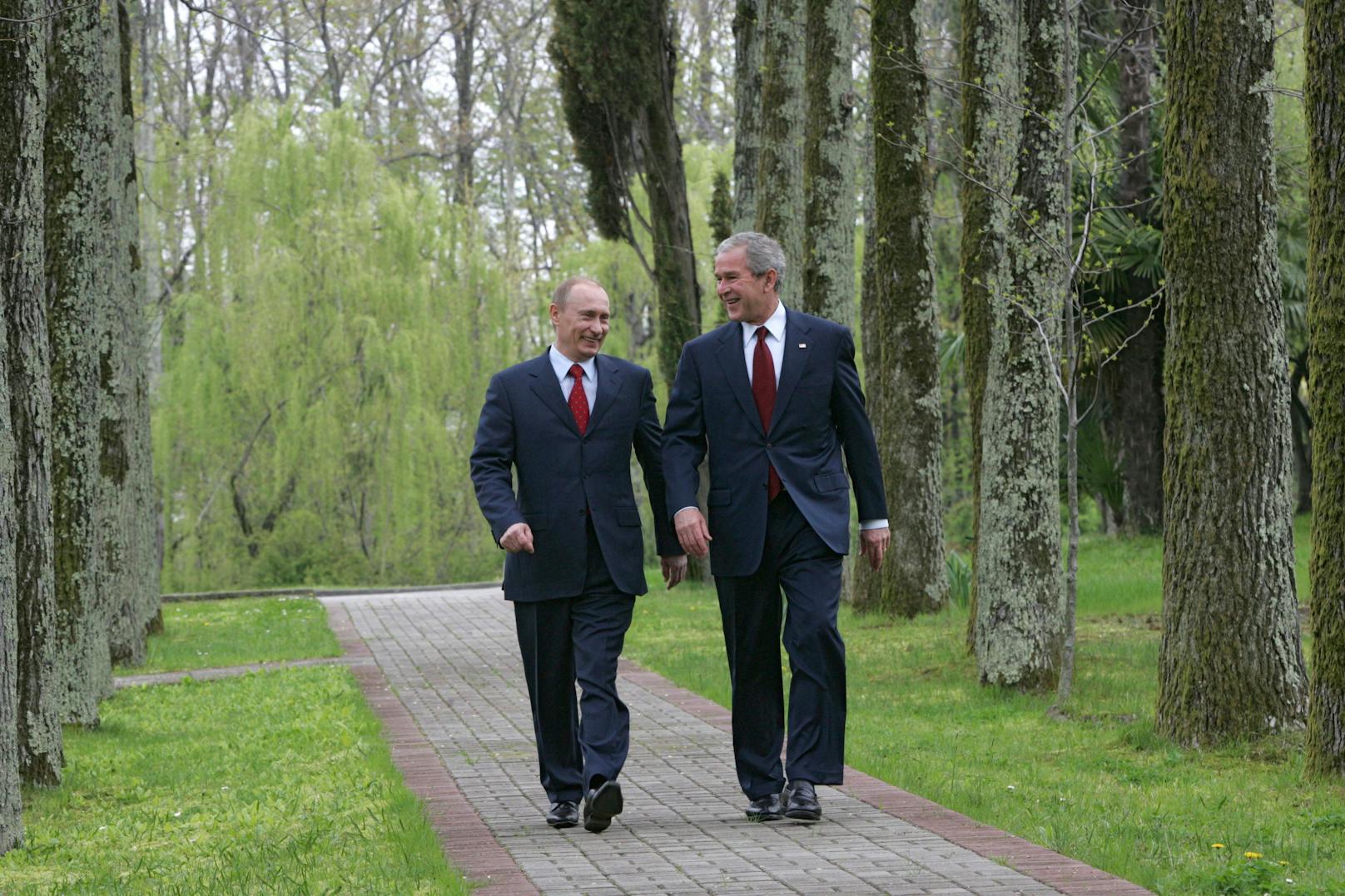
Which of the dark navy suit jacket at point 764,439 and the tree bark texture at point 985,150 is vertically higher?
the tree bark texture at point 985,150

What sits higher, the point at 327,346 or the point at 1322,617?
the point at 327,346

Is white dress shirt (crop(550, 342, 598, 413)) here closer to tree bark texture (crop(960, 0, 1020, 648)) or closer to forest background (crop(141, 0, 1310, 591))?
tree bark texture (crop(960, 0, 1020, 648))

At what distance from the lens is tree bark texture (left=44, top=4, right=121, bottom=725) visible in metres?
9.80

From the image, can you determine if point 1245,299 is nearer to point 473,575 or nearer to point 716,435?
point 716,435

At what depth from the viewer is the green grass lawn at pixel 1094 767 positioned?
5.87m

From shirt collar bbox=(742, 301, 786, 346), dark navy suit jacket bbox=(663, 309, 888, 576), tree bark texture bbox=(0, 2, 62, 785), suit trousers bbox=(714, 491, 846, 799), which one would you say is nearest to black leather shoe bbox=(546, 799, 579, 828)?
suit trousers bbox=(714, 491, 846, 799)

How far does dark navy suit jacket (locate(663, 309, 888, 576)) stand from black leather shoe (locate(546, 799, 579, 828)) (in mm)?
1081

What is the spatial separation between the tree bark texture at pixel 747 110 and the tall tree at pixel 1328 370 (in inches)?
488

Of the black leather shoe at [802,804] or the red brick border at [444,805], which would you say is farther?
the black leather shoe at [802,804]

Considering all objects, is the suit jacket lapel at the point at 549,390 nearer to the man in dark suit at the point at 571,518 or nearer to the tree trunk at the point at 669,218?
the man in dark suit at the point at 571,518

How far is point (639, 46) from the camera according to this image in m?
20.2

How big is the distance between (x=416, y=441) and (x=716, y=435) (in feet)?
68.6

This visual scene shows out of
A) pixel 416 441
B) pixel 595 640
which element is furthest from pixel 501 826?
pixel 416 441

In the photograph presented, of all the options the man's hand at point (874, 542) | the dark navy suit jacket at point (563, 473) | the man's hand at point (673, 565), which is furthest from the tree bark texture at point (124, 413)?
the man's hand at point (874, 542)
